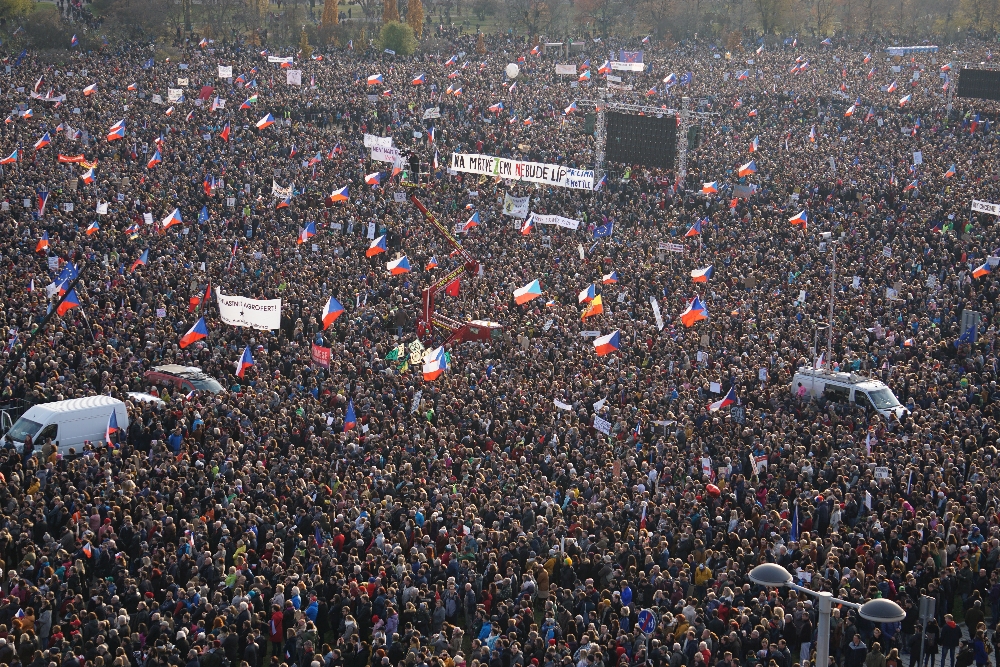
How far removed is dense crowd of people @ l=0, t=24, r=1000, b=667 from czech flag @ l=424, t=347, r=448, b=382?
0.40 meters

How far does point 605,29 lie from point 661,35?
12.6 ft

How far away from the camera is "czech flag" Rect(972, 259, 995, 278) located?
36.2 m

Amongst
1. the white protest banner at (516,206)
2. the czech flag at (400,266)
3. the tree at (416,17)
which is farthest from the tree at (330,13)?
the czech flag at (400,266)

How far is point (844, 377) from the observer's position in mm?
29406

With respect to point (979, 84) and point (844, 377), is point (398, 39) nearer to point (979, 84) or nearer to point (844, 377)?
point (979, 84)

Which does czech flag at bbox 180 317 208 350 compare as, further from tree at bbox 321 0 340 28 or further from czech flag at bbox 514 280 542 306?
tree at bbox 321 0 340 28

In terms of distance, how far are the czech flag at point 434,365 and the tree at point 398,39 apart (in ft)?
171

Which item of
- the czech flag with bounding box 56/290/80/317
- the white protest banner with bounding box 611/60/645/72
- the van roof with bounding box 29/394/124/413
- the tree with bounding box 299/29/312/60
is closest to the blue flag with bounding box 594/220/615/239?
the white protest banner with bounding box 611/60/645/72

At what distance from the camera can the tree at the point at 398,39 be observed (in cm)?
7912

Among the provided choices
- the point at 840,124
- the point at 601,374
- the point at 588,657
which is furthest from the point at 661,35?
the point at 588,657

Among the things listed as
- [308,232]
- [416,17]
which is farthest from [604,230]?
[416,17]

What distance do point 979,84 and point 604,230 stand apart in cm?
2062

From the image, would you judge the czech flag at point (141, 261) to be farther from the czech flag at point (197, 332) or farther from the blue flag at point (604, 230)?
the blue flag at point (604, 230)

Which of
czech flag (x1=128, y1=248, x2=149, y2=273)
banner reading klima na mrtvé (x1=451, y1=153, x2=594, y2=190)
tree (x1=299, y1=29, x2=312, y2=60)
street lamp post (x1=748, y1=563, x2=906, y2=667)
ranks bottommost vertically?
czech flag (x1=128, y1=248, x2=149, y2=273)
